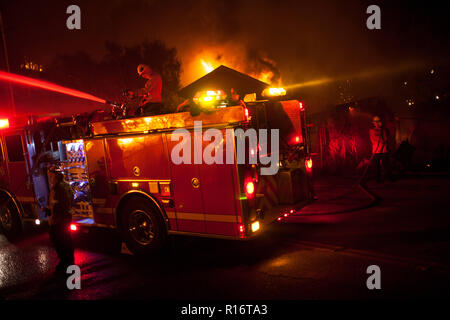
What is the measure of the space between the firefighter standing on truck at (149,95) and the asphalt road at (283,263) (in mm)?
2519

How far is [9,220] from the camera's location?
28.3 ft

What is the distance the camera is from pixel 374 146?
11242mm

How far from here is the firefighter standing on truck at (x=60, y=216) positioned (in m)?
6.14

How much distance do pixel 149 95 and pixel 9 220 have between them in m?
5.12

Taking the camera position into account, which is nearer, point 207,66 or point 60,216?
point 60,216

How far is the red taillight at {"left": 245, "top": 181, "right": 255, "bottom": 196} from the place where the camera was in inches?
204

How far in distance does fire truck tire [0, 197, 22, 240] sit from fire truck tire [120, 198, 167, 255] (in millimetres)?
3649

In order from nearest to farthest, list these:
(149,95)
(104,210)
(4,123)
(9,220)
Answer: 1. (149,95)
2. (104,210)
3. (4,123)
4. (9,220)

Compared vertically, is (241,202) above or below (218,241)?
above

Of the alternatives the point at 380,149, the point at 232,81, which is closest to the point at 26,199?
the point at 380,149

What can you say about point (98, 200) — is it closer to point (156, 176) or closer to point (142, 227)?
point (142, 227)

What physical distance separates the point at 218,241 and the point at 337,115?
887 centimetres
